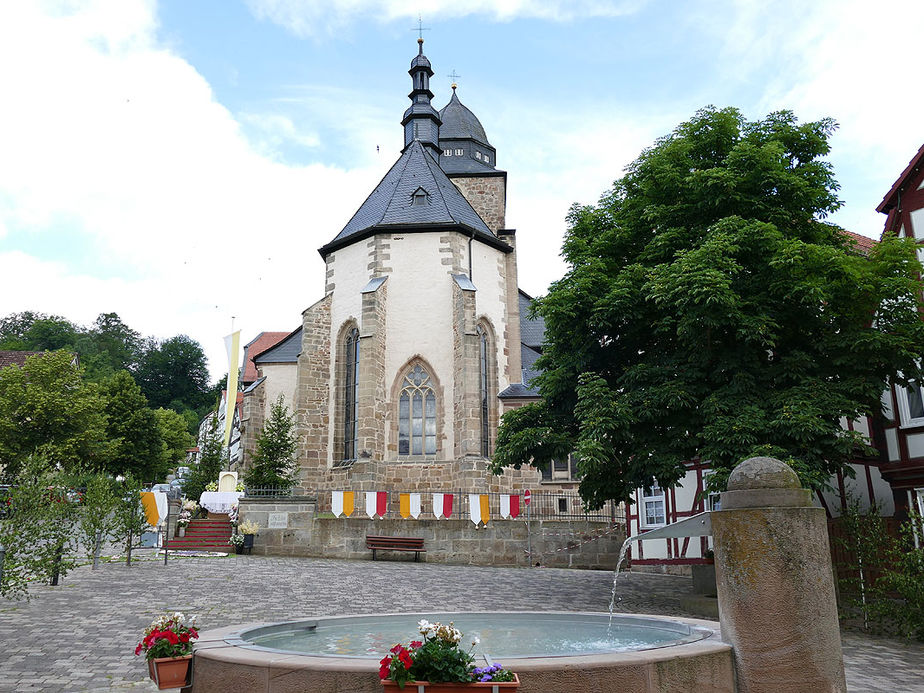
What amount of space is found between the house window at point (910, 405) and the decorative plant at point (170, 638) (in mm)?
12300

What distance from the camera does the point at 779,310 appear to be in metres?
11.9

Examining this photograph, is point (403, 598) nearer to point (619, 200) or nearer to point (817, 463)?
point (817, 463)

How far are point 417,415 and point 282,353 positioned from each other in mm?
9149

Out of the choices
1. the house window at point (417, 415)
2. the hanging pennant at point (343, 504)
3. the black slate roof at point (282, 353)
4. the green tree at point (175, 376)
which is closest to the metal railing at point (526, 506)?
the hanging pennant at point (343, 504)

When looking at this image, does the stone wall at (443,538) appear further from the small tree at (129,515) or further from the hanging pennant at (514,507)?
the small tree at (129,515)

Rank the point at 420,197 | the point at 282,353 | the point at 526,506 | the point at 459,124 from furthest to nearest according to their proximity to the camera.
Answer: the point at 459,124 → the point at 282,353 → the point at 420,197 → the point at 526,506

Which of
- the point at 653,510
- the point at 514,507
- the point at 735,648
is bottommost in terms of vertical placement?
the point at 735,648

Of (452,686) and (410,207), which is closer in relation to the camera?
(452,686)

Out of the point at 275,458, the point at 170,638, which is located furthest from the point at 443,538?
the point at 170,638

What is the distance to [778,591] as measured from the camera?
199 inches

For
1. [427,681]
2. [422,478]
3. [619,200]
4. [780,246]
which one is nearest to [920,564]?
[780,246]

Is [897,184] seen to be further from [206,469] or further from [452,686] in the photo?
[206,469]

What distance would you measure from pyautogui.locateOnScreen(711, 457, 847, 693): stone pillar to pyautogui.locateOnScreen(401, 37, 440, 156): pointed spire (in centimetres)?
3201

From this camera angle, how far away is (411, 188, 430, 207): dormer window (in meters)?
28.9
